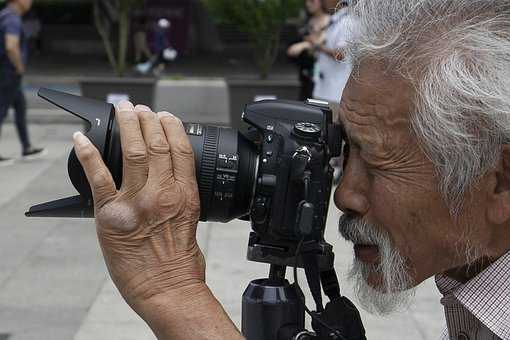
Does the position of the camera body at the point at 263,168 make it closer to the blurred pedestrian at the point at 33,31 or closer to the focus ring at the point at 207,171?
the focus ring at the point at 207,171

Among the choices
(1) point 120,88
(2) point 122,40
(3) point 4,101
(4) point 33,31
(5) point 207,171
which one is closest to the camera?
(5) point 207,171

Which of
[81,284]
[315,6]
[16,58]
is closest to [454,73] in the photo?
[81,284]

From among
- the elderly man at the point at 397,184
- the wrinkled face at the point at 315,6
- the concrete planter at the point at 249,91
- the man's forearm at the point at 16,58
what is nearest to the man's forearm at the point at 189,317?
the elderly man at the point at 397,184

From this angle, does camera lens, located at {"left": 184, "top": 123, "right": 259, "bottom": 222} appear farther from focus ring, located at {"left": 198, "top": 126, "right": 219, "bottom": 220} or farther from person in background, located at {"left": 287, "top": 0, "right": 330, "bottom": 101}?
person in background, located at {"left": 287, "top": 0, "right": 330, "bottom": 101}

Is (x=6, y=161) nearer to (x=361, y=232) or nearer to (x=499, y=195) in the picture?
(x=361, y=232)

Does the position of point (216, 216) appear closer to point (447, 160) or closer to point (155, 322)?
point (155, 322)

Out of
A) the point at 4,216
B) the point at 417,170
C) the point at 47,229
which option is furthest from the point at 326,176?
the point at 4,216

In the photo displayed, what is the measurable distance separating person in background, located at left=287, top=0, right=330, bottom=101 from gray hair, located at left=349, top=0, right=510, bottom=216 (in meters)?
5.82

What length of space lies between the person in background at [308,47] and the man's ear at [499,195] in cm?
587

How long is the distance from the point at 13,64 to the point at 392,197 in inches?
278

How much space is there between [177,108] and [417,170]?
9642 millimetres

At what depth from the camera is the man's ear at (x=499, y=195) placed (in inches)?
49.9

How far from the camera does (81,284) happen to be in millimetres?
4711

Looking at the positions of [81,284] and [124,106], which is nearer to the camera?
A: [124,106]
